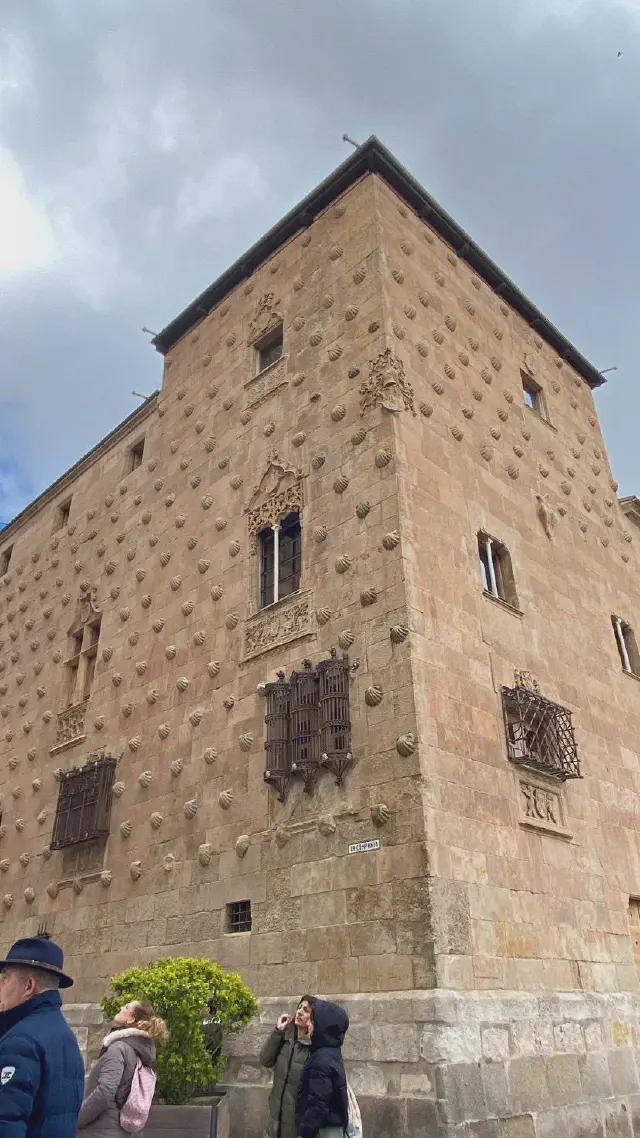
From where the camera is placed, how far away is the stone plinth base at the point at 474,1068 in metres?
6.89

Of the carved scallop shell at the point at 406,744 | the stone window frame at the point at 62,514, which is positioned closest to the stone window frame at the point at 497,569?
the carved scallop shell at the point at 406,744

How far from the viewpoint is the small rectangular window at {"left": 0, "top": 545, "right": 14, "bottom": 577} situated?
20.5 metres

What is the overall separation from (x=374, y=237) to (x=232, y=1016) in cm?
1046

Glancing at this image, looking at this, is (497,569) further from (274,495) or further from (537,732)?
(274,495)

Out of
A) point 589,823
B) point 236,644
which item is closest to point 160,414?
point 236,644

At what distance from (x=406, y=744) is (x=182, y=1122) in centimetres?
376

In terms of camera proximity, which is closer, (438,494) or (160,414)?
(438,494)

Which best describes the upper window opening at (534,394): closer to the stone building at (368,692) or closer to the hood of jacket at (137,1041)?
the stone building at (368,692)

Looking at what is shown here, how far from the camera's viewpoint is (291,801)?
9.27m

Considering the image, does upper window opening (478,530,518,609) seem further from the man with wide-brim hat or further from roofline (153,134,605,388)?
the man with wide-brim hat

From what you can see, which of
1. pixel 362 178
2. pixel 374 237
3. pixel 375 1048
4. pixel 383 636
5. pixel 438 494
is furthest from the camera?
pixel 362 178

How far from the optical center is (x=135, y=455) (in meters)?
16.9

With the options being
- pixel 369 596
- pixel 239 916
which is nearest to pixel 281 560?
pixel 369 596

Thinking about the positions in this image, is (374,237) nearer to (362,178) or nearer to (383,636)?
(362,178)
